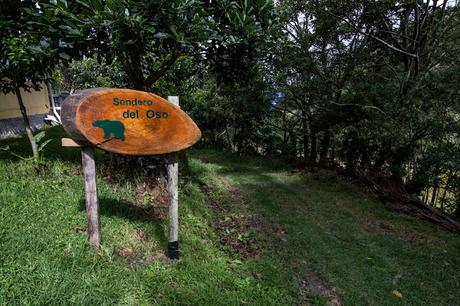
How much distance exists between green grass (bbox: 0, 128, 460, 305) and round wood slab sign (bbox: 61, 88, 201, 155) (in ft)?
3.09

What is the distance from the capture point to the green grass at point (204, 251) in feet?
7.08

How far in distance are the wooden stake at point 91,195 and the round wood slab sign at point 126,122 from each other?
12 cm

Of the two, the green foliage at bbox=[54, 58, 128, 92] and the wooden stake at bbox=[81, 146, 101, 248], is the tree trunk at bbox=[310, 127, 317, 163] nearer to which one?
the green foliage at bbox=[54, 58, 128, 92]

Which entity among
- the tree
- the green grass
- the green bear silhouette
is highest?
the tree

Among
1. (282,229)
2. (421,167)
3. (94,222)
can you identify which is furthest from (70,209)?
(421,167)

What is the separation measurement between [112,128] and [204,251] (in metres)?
1.67

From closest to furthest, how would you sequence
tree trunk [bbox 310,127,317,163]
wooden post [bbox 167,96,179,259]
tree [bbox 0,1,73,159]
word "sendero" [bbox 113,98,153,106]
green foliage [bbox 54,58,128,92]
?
word "sendero" [bbox 113,98,153,106] < wooden post [bbox 167,96,179,259] < tree [bbox 0,1,73,159] < green foliage [bbox 54,58,128,92] < tree trunk [bbox 310,127,317,163]

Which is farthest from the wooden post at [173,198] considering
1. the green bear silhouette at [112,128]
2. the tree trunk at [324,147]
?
the tree trunk at [324,147]

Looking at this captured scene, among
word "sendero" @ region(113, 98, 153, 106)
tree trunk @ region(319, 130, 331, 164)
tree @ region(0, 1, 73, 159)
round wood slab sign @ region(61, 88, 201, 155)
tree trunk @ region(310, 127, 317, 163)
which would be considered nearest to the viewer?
round wood slab sign @ region(61, 88, 201, 155)

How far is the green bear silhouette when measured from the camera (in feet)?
7.24

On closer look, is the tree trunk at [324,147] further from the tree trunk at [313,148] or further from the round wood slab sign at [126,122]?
the round wood slab sign at [126,122]

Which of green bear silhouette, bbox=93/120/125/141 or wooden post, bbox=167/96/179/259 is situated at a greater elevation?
green bear silhouette, bbox=93/120/125/141

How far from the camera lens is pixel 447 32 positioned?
5.98 metres

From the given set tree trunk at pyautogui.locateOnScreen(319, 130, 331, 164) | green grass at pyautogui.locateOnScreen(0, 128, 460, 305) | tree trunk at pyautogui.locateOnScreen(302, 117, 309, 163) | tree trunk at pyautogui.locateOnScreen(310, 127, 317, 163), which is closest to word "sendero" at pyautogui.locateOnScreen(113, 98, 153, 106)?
green grass at pyautogui.locateOnScreen(0, 128, 460, 305)
